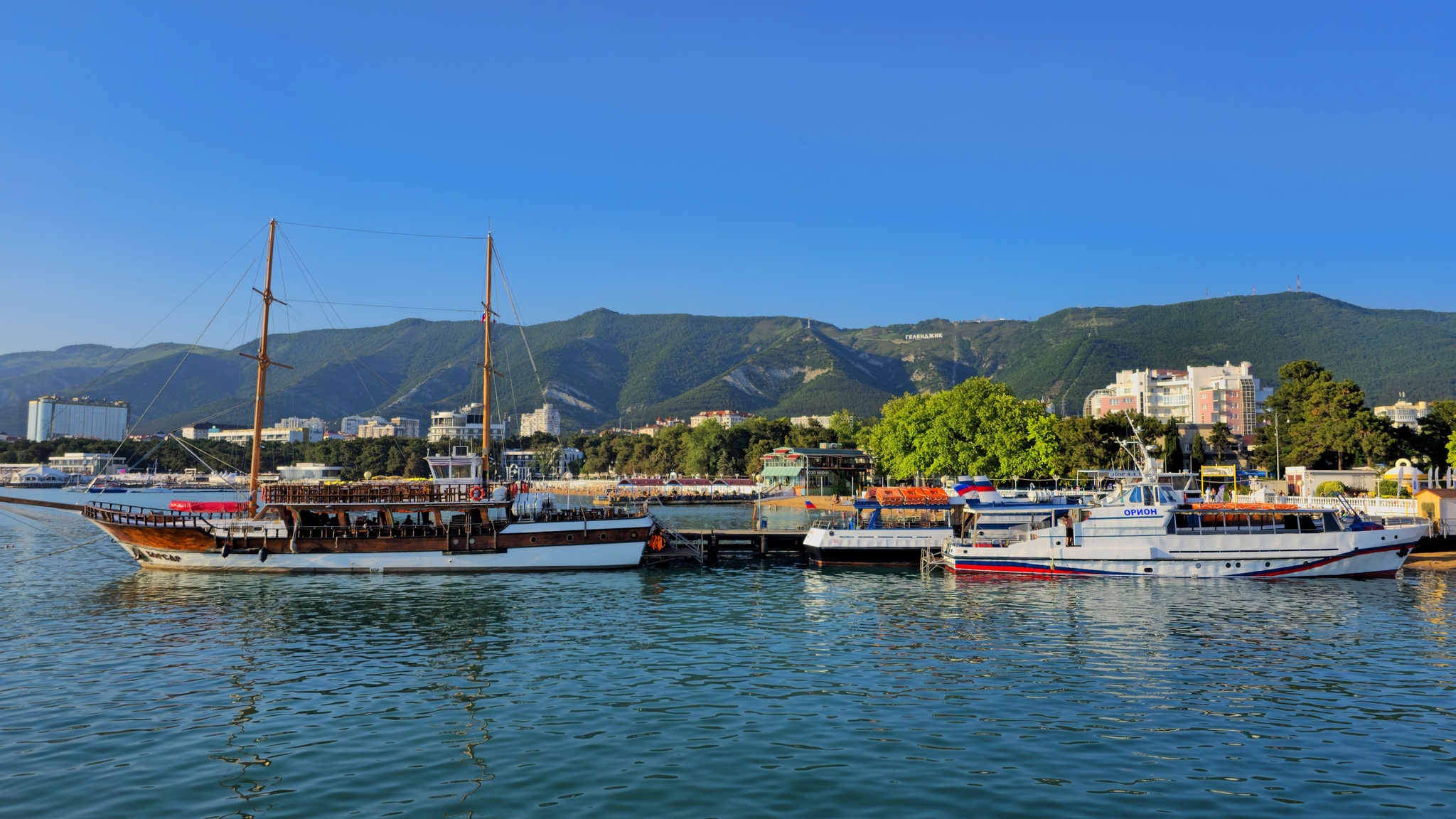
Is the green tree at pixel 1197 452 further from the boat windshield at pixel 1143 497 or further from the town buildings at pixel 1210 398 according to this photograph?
the boat windshield at pixel 1143 497

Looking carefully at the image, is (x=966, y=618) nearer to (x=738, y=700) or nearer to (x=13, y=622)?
(x=738, y=700)

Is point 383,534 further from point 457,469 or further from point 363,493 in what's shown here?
point 457,469

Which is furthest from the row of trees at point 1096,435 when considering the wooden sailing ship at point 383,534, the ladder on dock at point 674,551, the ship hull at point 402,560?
the ladder on dock at point 674,551

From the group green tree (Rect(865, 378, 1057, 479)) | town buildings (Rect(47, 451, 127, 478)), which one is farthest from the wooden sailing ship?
town buildings (Rect(47, 451, 127, 478))

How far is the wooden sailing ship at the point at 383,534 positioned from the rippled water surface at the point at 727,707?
29.6ft

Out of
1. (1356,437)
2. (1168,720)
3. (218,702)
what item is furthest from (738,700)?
(1356,437)

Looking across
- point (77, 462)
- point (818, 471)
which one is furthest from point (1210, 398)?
point (77, 462)

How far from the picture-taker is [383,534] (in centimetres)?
4375

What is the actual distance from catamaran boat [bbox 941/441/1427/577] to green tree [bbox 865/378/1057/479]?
4509 cm

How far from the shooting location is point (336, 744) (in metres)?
15.7

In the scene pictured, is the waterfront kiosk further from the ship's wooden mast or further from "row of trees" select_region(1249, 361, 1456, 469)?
the ship's wooden mast

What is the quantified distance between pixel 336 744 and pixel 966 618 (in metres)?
20.8

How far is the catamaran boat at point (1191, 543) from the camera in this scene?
129 feet

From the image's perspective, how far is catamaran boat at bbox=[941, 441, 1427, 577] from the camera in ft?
129
